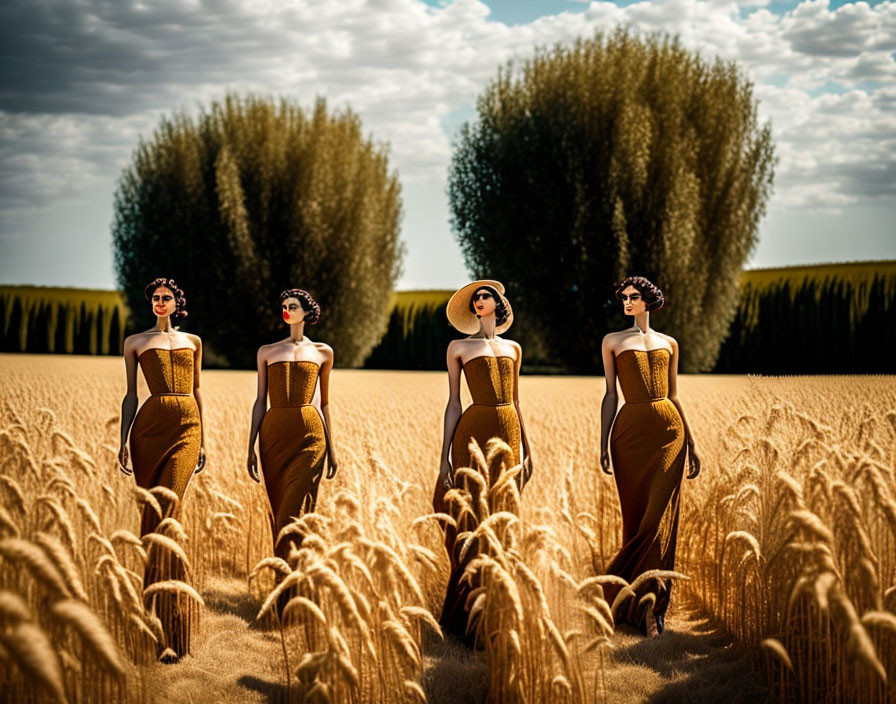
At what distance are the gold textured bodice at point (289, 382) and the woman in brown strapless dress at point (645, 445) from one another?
5.27 ft

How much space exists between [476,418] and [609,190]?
1852 centimetres

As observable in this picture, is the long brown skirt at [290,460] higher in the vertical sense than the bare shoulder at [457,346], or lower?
lower

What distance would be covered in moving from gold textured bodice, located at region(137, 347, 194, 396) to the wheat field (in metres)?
0.50

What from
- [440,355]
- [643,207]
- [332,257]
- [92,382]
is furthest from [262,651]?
[440,355]

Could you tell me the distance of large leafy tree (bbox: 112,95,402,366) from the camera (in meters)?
25.6

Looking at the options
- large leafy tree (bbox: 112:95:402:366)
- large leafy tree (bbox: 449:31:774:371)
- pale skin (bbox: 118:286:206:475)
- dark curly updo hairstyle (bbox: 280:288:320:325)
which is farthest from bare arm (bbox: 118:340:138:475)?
large leafy tree (bbox: 112:95:402:366)

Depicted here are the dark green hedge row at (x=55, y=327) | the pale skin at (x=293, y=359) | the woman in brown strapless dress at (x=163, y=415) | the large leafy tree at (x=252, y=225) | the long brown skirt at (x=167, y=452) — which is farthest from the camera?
the dark green hedge row at (x=55, y=327)

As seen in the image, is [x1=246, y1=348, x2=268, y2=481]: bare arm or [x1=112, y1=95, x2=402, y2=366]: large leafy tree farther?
[x1=112, y1=95, x2=402, y2=366]: large leafy tree

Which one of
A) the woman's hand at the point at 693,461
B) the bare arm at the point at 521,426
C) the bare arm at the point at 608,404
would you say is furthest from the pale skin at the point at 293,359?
the woman's hand at the point at 693,461

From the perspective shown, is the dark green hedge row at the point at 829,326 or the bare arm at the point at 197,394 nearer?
the bare arm at the point at 197,394

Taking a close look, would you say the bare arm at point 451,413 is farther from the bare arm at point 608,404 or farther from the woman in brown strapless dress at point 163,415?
the woman in brown strapless dress at point 163,415

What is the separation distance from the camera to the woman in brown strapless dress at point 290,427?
15.0 feet

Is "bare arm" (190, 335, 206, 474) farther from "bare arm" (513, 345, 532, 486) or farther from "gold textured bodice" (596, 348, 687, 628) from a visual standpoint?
"gold textured bodice" (596, 348, 687, 628)

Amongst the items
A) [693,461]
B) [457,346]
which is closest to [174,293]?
[457,346]
